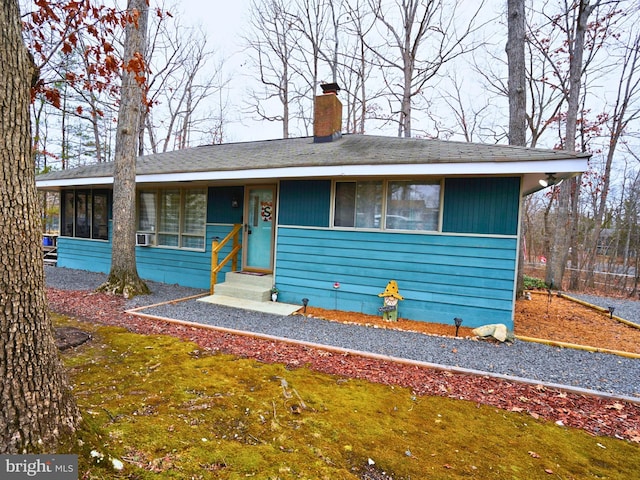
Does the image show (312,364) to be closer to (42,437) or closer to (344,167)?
(42,437)

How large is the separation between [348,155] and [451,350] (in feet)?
12.1

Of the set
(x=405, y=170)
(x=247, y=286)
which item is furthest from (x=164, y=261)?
(x=405, y=170)

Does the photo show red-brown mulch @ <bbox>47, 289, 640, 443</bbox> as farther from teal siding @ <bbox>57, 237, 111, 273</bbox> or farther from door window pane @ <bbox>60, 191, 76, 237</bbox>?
door window pane @ <bbox>60, 191, 76, 237</bbox>

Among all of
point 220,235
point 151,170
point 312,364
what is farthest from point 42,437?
point 151,170

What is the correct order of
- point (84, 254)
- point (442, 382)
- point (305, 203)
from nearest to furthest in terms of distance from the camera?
point (442, 382)
point (305, 203)
point (84, 254)

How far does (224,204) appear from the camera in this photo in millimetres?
7734

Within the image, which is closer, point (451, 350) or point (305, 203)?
point (451, 350)

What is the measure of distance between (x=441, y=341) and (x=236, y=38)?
18526 millimetres

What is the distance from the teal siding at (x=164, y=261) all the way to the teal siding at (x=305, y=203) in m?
1.91

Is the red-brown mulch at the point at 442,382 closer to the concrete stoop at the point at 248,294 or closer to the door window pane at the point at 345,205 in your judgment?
the concrete stoop at the point at 248,294

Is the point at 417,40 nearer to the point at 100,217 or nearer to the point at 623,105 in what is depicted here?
the point at 623,105

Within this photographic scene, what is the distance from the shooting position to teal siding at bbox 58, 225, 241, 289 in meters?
7.91

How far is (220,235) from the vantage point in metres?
7.81

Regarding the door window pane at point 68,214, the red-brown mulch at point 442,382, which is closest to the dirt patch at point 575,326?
the red-brown mulch at point 442,382
